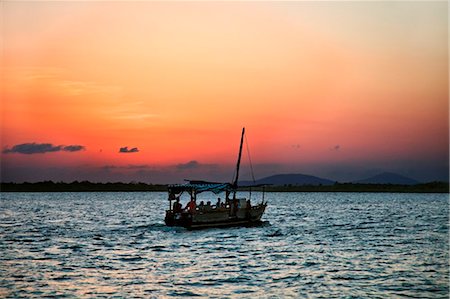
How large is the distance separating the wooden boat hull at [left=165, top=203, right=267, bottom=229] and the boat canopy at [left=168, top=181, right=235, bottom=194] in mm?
1876

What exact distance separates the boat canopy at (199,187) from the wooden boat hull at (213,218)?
73.8 inches

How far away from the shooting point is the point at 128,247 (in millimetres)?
40344

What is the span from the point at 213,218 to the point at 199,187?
9.49 ft

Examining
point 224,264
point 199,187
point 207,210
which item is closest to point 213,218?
point 207,210

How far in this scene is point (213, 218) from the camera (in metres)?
49.8

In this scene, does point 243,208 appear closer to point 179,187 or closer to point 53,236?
point 179,187

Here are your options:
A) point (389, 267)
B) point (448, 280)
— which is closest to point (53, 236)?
point (389, 267)

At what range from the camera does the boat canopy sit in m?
49.2

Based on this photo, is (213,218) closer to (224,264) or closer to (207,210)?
(207,210)

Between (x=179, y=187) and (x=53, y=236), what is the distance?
11.2 m

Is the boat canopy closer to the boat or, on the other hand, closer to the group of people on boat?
the boat

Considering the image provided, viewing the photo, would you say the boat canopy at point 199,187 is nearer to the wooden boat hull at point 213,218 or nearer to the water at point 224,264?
the wooden boat hull at point 213,218

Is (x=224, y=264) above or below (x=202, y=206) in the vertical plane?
below

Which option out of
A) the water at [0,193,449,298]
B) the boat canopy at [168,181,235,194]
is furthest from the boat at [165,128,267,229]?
the water at [0,193,449,298]
